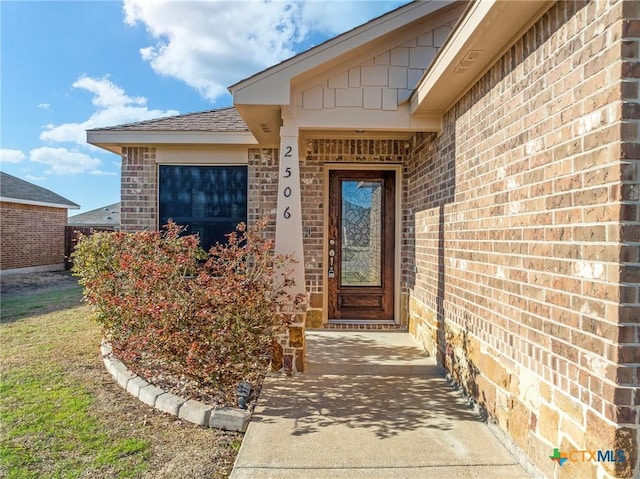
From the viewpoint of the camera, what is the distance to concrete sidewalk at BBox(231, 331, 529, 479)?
248cm

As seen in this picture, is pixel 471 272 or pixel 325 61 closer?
pixel 471 272

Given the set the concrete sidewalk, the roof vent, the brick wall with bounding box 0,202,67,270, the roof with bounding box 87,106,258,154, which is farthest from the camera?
the brick wall with bounding box 0,202,67,270

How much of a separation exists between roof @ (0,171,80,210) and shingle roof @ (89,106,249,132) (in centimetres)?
1162

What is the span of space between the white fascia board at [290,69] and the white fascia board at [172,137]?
6.52 feet

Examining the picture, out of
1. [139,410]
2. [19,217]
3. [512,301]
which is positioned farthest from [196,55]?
[19,217]

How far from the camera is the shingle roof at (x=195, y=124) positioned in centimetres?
604

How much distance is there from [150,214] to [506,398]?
219 inches

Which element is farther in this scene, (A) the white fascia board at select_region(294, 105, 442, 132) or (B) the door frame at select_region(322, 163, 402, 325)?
(B) the door frame at select_region(322, 163, 402, 325)

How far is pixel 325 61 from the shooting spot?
4012mm

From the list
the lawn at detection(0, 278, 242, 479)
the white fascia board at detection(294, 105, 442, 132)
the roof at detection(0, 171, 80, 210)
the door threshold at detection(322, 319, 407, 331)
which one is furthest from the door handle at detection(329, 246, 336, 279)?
the roof at detection(0, 171, 80, 210)

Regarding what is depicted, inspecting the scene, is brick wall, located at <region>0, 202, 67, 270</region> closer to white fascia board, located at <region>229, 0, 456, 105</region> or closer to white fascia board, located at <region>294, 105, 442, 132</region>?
white fascia board, located at <region>229, 0, 456, 105</region>

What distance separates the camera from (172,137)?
19.7 ft

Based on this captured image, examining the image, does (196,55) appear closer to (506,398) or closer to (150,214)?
(150,214)

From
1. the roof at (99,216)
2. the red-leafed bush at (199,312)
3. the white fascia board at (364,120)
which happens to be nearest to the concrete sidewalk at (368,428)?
the red-leafed bush at (199,312)
